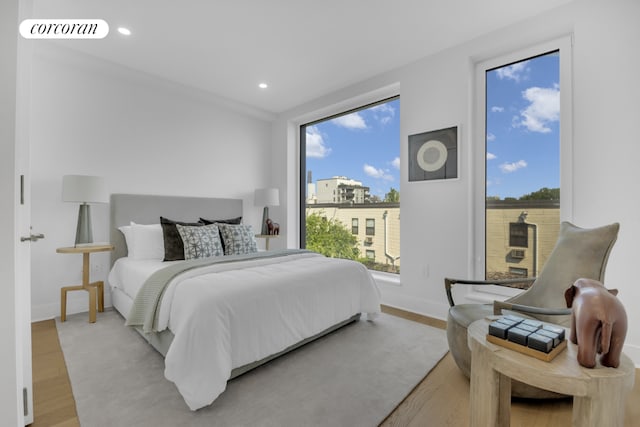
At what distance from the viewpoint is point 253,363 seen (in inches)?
76.6

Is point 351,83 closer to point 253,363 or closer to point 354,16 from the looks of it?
point 354,16

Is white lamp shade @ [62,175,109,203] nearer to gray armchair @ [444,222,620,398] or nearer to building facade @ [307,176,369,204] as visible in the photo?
building facade @ [307,176,369,204]

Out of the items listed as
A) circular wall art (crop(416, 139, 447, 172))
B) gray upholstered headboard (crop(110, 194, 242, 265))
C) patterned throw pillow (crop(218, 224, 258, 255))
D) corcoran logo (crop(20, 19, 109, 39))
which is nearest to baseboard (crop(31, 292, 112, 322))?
gray upholstered headboard (crop(110, 194, 242, 265))

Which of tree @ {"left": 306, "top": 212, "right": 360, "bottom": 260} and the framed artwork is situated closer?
the framed artwork

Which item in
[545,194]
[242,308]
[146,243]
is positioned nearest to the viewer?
[242,308]

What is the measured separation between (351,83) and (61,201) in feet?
11.7

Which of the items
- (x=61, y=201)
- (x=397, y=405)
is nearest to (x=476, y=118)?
(x=397, y=405)

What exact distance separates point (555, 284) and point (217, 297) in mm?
2123

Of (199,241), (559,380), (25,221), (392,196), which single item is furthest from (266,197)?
(559,380)

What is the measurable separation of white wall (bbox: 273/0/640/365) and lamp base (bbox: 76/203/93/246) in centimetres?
315

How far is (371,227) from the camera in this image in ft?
13.3

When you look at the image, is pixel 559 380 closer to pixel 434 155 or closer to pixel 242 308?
pixel 242 308

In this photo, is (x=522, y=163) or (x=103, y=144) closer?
(x=522, y=163)

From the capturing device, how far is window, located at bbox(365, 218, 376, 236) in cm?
403
